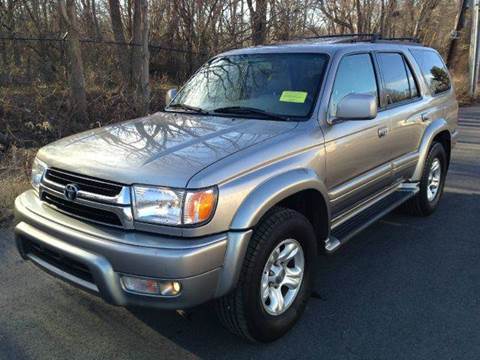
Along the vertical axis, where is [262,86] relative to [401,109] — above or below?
above

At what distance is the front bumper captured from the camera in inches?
97.7

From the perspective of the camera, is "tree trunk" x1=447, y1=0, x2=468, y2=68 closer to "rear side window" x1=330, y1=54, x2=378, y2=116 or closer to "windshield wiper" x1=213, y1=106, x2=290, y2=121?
"rear side window" x1=330, y1=54, x2=378, y2=116

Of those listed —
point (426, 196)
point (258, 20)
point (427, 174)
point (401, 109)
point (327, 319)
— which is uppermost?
point (258, 20)

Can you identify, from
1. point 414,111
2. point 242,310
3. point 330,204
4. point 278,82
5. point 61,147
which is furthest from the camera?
point 414,111

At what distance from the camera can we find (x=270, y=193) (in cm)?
283

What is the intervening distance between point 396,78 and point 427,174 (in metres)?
1.13

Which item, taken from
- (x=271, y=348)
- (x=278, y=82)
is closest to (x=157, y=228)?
(x=271, y=348)

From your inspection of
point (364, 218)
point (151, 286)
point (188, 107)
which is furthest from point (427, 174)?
point (151, 286)

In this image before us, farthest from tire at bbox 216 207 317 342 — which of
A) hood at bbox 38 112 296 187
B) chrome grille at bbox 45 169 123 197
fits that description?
chrome grille at bbox 45 169 123 197

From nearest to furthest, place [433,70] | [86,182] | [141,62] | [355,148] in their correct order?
[86,182] < [355,148] < [433,70] < [141,62]

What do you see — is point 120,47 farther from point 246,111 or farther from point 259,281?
point 259,281

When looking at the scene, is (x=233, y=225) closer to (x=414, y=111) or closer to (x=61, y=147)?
(x=61, y=147)

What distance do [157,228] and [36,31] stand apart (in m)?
9.79

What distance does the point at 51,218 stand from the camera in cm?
296
